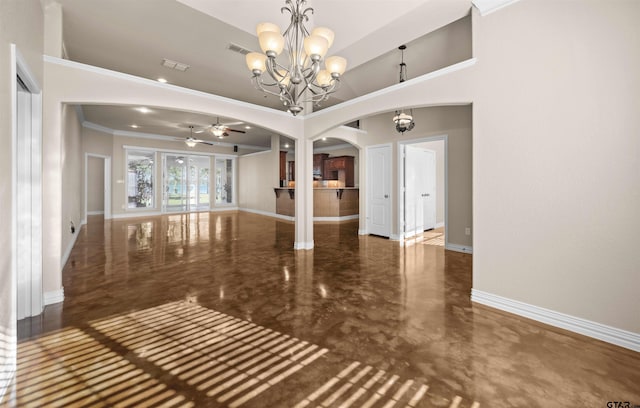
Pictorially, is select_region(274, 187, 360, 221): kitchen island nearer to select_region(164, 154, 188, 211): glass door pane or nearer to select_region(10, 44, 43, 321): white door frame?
select_region(164, 154, 188, 211): glass door pane

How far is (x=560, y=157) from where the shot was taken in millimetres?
2371

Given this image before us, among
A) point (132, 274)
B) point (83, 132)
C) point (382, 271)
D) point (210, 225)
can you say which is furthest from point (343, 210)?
point (83, 132)

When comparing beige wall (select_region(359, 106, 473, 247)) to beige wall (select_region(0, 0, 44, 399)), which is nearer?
beige wall (select_region(0, 0, 44, 399))

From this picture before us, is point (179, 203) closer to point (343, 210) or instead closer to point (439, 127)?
point (343, 210)

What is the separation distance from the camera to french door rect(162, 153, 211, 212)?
10789 millimetres

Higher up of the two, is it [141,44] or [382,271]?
[141,44]

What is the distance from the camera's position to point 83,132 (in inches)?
322

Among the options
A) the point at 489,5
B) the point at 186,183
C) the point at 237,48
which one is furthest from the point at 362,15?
the point at 186,183

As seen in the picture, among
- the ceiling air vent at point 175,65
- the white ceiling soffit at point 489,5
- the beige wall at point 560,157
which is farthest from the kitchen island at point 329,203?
the white ceiling soffit at point 489,5

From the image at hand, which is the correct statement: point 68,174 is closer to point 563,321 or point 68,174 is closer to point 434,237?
point 563,321

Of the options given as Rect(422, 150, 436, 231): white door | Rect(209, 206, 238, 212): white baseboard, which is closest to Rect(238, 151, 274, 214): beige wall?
Rect(209, 206, 238, 212): white baseboard

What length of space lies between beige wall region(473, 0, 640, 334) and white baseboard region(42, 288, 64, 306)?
4391 millimetres

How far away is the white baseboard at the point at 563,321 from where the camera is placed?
6.81ft

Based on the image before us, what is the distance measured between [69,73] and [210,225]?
559cm
